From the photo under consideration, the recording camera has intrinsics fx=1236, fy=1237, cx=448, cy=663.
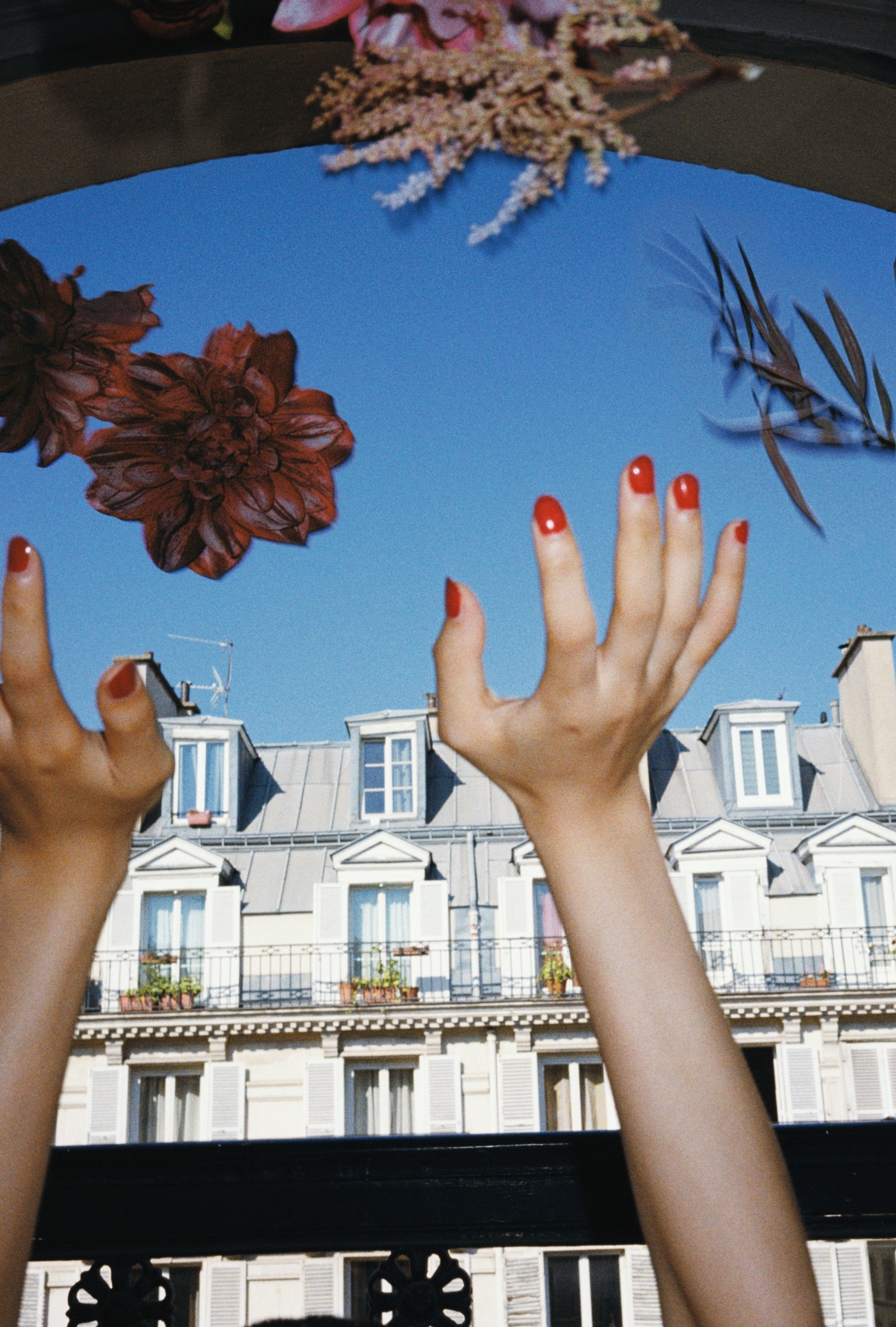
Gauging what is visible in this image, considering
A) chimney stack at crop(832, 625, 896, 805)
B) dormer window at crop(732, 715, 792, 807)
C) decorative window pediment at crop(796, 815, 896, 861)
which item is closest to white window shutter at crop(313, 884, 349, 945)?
dormer window at crop(732, 715, 792, 807)

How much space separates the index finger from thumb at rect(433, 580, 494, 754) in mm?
112

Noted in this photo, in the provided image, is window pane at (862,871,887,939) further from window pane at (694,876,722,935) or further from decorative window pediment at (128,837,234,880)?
decorative window pediment at (128,837,234,880)

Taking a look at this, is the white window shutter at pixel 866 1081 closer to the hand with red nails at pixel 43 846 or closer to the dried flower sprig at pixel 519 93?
the dried flower sprig at pixel 519 93

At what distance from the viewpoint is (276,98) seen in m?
0.77

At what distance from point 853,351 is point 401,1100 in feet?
18.8

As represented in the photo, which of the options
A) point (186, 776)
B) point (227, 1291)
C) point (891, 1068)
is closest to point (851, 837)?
point (891, 1068)

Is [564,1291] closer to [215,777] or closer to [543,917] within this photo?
[543,917]

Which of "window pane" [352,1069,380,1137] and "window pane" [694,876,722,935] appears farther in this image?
"window pane" [694,876,722,935]

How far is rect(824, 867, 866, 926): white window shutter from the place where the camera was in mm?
6312

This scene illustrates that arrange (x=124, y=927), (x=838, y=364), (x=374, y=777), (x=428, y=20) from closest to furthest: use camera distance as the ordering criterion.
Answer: (x=428, y=20)
(x=838, y=364)
(x=124, y=927)
(x=374, y=777)

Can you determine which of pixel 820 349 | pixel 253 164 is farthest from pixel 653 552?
pixel 253 164

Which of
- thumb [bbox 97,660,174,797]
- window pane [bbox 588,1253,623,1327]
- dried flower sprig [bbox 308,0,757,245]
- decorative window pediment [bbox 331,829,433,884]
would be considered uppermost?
decorative window pediment [bbox 331,829,433,884]

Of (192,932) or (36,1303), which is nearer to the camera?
(36,1303)

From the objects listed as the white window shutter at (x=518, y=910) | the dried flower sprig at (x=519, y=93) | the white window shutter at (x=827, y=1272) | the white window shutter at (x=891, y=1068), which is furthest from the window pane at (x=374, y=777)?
the dried flower sprig at (x=519, y=93)
